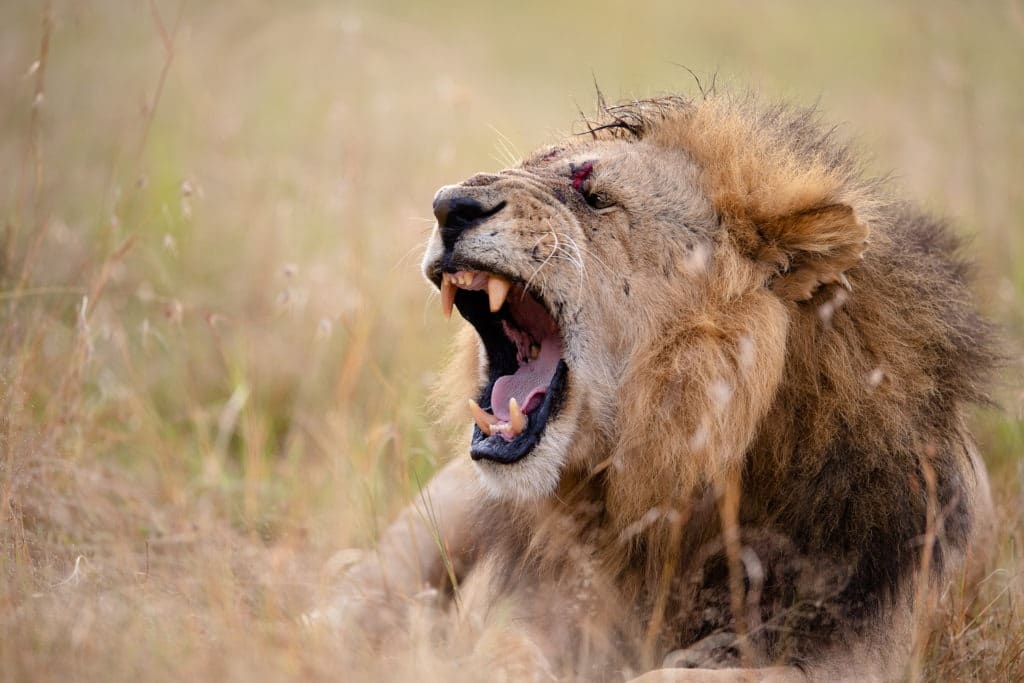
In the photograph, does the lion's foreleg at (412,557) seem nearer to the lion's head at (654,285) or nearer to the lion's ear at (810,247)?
the lion's head at (654,285)

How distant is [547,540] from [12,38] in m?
7.10

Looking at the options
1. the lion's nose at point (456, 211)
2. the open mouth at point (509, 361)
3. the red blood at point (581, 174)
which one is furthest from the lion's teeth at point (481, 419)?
the red blood at point (581, 174)

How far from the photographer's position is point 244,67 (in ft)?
31.5

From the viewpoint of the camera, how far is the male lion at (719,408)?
2.63 metres

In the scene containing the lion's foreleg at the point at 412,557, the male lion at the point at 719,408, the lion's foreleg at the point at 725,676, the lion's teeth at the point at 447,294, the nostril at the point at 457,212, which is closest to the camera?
the lion's foreleg at the point at 725,676

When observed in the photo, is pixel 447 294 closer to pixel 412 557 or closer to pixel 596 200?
pixel 596 200

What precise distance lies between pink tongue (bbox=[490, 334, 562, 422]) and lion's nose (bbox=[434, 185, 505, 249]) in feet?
1.35

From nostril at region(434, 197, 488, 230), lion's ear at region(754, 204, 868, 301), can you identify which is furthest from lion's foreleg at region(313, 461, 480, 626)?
lion's ear at region(754, 204, 868, 301)

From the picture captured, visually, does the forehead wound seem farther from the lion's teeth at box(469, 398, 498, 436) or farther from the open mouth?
the lion's teeth at box(469, 398, 498, 436)

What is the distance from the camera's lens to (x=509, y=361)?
313 cm

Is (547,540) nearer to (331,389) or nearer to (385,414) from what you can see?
(385,414)

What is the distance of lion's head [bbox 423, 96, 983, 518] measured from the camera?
2635 mm

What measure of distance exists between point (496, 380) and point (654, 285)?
577mm

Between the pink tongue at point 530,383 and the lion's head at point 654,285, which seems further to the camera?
the pink tongue at point 530,383
